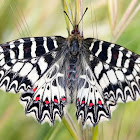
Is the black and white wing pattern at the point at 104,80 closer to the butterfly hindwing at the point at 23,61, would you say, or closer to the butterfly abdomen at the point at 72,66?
the butterfly abdomen at the point at 72,66

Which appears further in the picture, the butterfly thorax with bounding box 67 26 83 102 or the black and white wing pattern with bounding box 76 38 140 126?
the butterfly thorax with bounding box 67 26 83 102

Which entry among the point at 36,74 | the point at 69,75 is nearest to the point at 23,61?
the point at 36,74

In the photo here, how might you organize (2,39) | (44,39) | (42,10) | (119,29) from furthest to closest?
(42,10)
(2,39)
(44,39)
(119,29)

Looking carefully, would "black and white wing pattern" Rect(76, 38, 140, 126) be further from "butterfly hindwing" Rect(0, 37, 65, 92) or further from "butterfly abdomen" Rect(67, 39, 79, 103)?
"butterfly hindwing" Rect(0, 37, 65, 92)

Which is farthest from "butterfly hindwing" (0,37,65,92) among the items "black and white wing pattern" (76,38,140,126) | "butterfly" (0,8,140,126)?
"black and white wing pattern" (76,38,140,126)

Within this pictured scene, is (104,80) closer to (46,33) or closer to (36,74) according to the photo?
(36,74)

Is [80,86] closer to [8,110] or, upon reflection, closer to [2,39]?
[8,110]

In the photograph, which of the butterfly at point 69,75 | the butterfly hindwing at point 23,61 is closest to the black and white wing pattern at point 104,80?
the butterfly at point 69,75

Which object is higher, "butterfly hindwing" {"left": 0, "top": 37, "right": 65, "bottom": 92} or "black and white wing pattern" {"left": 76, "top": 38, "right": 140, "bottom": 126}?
"butterfly hindwing" {"left": 0, "top": 37, "right": 65, "bottom": 92}

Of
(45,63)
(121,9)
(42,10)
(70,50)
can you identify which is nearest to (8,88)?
(45,63)
